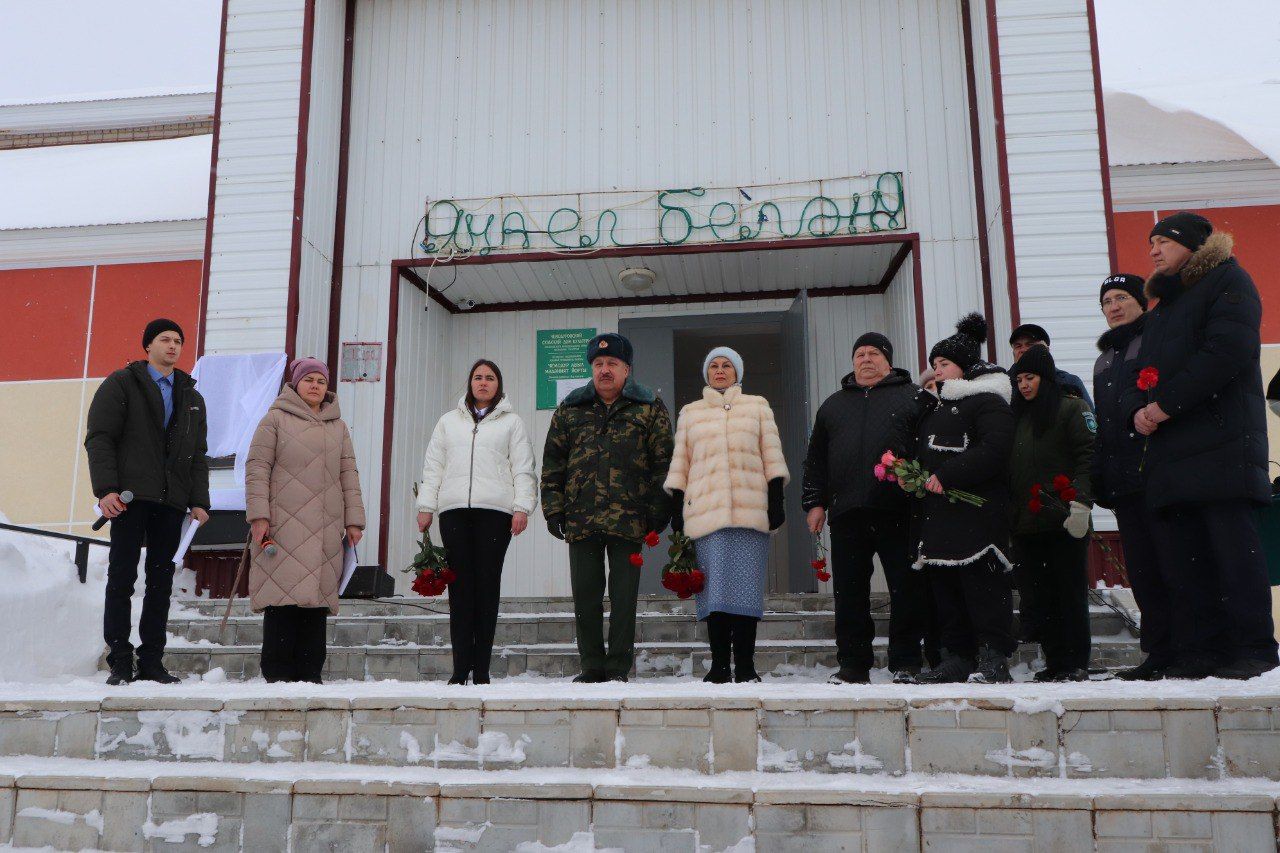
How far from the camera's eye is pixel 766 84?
842 centimetres

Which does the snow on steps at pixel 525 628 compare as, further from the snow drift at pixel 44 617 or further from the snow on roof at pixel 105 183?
the snow on roof at pixel 105 183

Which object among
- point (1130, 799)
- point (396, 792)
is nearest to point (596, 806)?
point (396, 792)

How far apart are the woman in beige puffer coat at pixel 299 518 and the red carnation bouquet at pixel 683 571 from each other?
144cm

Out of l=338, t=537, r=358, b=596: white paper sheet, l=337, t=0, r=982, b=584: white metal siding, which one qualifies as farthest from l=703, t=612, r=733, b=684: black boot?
l=337, t=0, r=982, b=584: white metal siding

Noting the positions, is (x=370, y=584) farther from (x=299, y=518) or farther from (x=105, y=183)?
(x=105, y=183)

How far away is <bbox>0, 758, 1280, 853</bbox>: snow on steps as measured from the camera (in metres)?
2.68

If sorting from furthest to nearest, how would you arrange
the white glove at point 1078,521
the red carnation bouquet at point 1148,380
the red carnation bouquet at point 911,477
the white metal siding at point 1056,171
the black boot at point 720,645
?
the white metal siding at point 1056,171, the black boot at point 720,645, the white glove at point 1078,521, the red carnation bouquet at point 911,477, the red carnation bouquet at point 1148,380

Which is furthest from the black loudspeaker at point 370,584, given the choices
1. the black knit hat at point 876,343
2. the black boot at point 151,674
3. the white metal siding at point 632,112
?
the black knit hat at point 876,343

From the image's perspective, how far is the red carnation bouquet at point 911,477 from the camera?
428cm

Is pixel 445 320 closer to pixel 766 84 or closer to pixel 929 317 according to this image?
pixel 766 84

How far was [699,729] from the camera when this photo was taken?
314cm

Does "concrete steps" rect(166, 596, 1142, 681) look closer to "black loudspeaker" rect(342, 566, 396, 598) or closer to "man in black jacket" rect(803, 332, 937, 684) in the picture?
"man in black jacket" rect(803, 332, 937, 684)

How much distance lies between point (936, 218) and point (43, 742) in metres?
6.65

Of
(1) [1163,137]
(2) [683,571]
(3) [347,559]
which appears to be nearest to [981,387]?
(2) [683,571]
